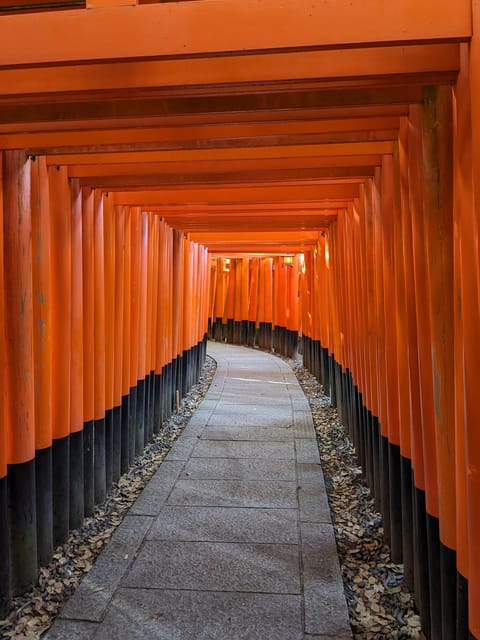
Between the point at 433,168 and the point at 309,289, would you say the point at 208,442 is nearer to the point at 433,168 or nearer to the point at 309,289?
the point at 433,168

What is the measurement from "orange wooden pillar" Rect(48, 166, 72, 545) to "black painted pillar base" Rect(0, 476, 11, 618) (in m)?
0.62

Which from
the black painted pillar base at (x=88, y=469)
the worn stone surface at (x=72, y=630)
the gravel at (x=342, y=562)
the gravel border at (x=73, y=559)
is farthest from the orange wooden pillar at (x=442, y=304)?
the black painted pillar base at (x=88, y=469)

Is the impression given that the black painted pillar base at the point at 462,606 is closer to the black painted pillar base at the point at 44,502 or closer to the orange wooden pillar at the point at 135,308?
the black painted pillar base at the point at 44,502

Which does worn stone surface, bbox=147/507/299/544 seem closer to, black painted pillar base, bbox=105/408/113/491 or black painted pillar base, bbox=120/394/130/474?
black painted pillar base, bbox=105/408/113/491

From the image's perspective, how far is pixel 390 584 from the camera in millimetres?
2891

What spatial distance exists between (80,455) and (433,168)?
9.31ft

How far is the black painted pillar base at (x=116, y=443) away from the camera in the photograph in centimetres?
446

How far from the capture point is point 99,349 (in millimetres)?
4000

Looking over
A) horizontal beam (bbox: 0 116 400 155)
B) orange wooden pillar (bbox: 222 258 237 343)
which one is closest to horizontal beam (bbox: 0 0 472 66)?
horizontal beam (bbox: 0 116 400 155)

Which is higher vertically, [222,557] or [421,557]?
[421,557]

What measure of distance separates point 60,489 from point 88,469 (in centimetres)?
46

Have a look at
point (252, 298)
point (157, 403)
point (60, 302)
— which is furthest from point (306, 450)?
point (252, 298)

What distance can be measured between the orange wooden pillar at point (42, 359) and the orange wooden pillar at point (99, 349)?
2.67 feet

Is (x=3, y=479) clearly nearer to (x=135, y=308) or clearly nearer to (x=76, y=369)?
(x=76, y=369)
